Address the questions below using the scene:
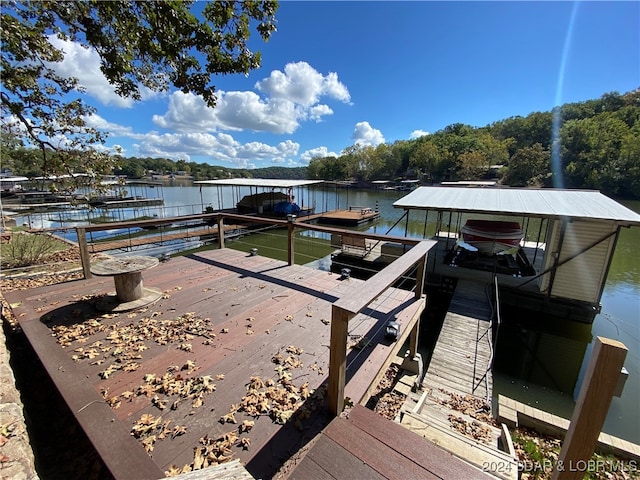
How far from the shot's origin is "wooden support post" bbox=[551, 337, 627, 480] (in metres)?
1.02

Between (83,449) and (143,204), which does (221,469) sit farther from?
(143,204)

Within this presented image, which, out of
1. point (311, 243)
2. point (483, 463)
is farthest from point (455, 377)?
point (311, 243)

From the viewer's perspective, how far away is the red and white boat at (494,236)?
8727 mm

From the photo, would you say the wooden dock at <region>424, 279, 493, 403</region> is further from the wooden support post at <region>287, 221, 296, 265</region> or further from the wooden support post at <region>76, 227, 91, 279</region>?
the wooden support post at <region>76, 227, 91, 279</region>

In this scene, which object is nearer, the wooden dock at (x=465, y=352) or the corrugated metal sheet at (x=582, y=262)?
the wooden dock at (x=465, y=352)

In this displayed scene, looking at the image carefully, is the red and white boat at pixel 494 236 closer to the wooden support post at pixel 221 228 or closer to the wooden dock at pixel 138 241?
the wooden support post at pixel 221 228

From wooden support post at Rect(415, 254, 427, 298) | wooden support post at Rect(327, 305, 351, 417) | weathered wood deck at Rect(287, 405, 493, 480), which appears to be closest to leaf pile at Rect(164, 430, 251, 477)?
weathered wood deck at Rect(287, 405, 493, 480)

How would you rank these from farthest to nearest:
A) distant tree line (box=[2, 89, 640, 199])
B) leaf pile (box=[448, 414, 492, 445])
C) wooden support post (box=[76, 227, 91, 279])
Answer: distant tree line (box=[2, 89, 640, 199]), wooden support post (box=[76, 227, 91, 279]), leaf pile (box=[448, 414, 492, 445])

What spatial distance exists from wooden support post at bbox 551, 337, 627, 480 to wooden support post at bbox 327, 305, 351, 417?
104 centimetres

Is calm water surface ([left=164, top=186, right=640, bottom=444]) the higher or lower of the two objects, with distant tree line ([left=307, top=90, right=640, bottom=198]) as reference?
lower

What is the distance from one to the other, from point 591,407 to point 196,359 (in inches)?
105

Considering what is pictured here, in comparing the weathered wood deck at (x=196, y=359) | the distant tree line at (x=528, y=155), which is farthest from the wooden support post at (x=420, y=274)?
the distant tree line at (x=528, y=155)

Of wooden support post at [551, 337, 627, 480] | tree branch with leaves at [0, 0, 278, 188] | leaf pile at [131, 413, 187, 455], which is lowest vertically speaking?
leaf pile at [131, 413, 187, 455]

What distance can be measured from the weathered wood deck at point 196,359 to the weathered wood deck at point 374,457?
0.64ft
